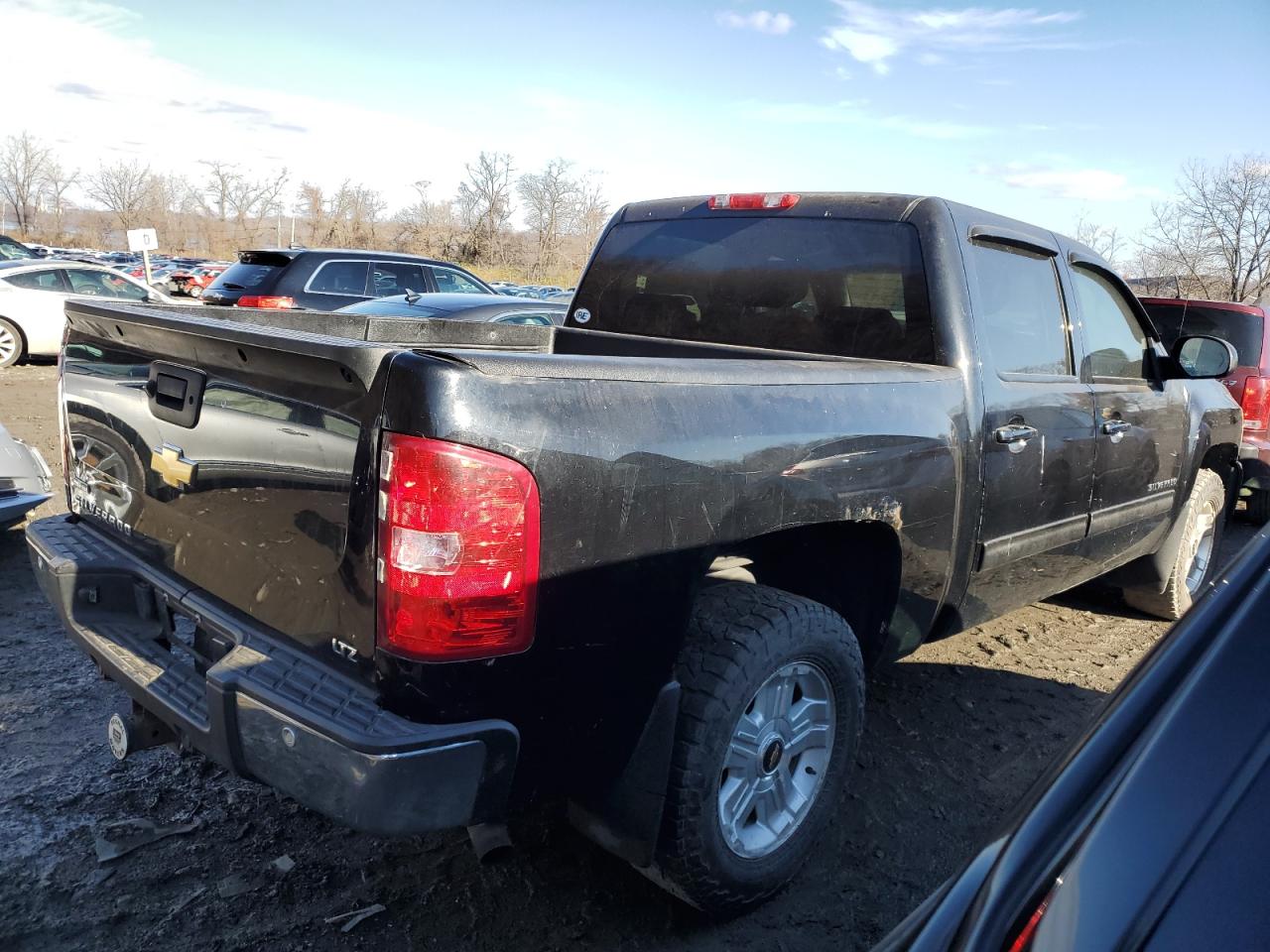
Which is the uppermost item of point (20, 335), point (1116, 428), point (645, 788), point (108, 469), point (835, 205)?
point (835, 205)

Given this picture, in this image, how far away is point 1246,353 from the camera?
716cm

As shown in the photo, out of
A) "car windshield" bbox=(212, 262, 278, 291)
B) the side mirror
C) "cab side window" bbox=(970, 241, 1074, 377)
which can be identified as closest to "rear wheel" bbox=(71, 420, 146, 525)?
"cab side window" bbox=(970, 241, 1074, 377)

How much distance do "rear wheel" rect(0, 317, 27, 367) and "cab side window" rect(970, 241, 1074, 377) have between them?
13.7 meters

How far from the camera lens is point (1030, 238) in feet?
Result: 12.2

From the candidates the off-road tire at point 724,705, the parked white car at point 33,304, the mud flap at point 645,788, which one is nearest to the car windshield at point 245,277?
the parked white car at point 33,304

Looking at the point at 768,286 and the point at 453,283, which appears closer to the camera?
the point at 768,286

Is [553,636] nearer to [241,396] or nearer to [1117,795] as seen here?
[241,396]

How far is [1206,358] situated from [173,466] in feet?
14.7

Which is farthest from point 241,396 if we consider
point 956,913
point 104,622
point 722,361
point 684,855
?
point 956,913

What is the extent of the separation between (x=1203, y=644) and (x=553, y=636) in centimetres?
124

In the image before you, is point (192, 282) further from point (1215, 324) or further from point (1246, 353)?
point (1246, 353)

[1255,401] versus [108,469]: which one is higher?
[1255,401]

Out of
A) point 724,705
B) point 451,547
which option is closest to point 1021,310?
point 724,705

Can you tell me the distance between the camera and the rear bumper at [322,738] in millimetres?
1849
